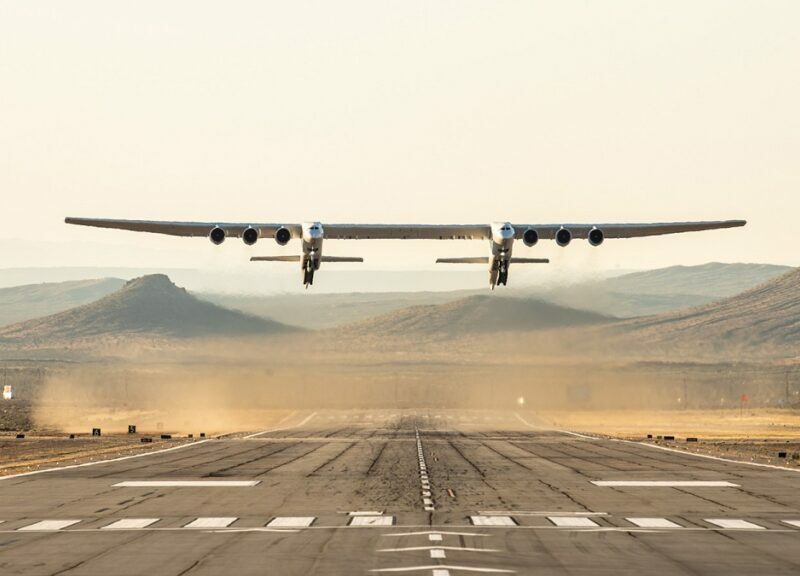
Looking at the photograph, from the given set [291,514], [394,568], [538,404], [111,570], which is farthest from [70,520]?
[538,404]

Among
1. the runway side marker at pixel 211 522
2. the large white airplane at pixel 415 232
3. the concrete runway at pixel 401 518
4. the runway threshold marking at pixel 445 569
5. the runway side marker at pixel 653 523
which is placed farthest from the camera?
the large white airplane at pixel 415 232

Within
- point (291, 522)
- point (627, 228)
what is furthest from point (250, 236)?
point (291, 522)

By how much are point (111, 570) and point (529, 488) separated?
63.0 ft

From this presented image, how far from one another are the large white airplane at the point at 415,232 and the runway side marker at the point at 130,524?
2606 cm

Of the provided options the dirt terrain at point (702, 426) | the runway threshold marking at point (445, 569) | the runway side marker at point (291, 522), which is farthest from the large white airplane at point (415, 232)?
the runway threshold marking at point (445, 569)

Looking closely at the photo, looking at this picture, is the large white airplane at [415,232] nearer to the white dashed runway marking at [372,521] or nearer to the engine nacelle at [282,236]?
the engine nacelle at [282,236]

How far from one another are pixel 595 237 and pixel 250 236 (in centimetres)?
1570

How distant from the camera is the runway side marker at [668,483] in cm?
3659

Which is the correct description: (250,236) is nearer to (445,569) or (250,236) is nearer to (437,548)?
(437,548)

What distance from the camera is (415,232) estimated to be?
59.7 meters

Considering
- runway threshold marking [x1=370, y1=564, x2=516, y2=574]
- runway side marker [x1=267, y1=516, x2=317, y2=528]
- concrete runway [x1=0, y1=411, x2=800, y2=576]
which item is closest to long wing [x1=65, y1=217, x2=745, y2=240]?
concrete runway [x1=0, y1=411, x2=800, y2=576]

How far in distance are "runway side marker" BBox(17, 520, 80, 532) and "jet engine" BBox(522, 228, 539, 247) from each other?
3213 cm

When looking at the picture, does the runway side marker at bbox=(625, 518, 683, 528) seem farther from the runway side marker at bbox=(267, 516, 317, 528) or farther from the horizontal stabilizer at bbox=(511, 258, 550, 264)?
the horizontal stabilizer at bbox=(511, 258, 550, 264)

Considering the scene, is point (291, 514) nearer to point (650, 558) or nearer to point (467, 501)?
point (467, 501)
